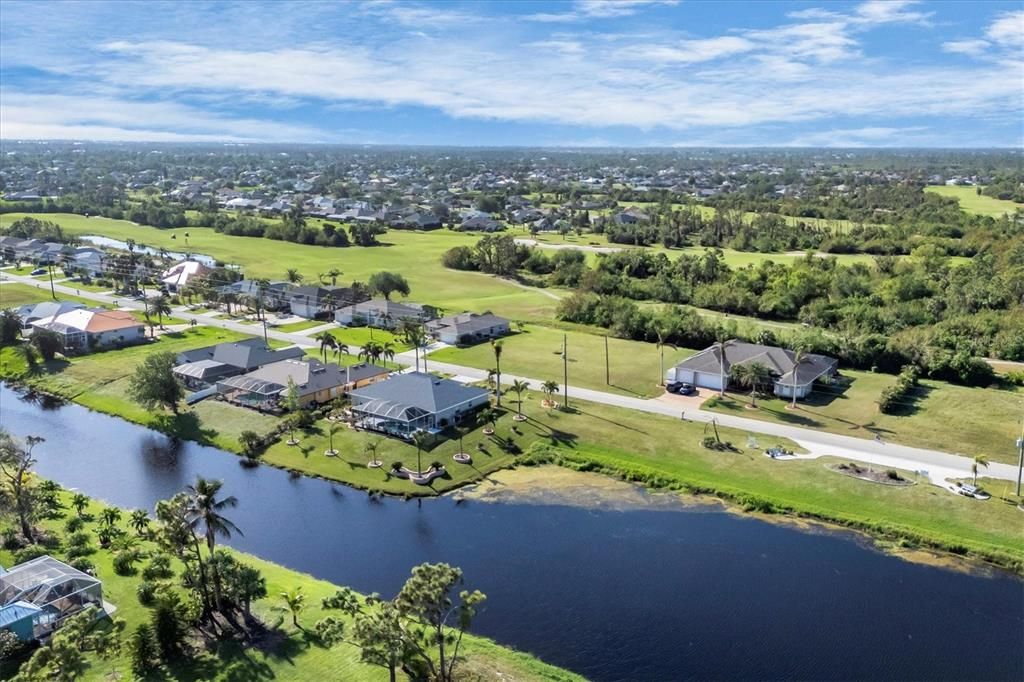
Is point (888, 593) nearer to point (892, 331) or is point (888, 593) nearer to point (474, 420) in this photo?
point (474, 420)

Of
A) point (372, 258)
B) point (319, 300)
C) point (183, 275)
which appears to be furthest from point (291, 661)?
point (372, 258)

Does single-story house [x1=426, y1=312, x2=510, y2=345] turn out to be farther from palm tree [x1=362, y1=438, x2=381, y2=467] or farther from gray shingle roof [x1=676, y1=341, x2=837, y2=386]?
palm tree [x1=362, y1=438, x2=381, y2=467]

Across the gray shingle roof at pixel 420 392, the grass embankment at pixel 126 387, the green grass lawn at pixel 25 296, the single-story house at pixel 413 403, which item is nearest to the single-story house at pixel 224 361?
the grass embankment at pixel 126 387

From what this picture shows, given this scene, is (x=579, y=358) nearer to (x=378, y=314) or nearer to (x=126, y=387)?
(x=378, y=314)

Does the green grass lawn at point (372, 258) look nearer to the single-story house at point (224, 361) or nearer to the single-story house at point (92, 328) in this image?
the single-story house at point (224, 361)


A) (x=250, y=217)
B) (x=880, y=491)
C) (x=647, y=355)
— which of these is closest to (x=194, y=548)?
(x=880, y=491)

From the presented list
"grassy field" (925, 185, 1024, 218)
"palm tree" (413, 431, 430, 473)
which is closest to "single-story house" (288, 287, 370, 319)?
"palm tree" (413, 431, 430, 473)
